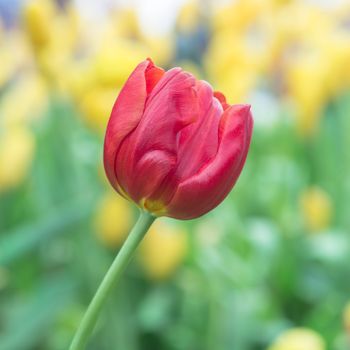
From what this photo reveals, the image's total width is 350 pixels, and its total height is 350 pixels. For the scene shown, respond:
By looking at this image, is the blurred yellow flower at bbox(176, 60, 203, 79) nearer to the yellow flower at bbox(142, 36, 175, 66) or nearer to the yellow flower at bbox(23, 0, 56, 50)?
the yellow flower at bbox(142, 36, 175, 66)

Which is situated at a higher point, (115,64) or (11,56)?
(11,56)

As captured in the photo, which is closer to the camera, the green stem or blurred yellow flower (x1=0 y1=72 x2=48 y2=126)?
the green stem

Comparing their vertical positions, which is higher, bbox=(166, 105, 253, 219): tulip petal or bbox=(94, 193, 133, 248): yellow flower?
bbox=(94, 193, 133, 248): yellow flower

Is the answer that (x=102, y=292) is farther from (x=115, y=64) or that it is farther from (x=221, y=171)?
(x=115, y=64)

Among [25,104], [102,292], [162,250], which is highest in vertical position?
[25,104]

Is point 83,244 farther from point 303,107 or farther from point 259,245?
point 303,107

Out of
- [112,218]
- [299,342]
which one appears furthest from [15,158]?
[299,342]

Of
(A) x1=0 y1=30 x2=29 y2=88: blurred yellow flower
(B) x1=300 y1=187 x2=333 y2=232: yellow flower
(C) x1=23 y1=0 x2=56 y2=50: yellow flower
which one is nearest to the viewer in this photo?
(C) x1=23 y1=0 x2=56 y2=50: yellow flower

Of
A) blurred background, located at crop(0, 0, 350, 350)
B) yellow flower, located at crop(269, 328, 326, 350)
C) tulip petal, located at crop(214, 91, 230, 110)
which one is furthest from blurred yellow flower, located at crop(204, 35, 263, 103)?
tulip petal, located at crop(214, 91, 230, 110)
